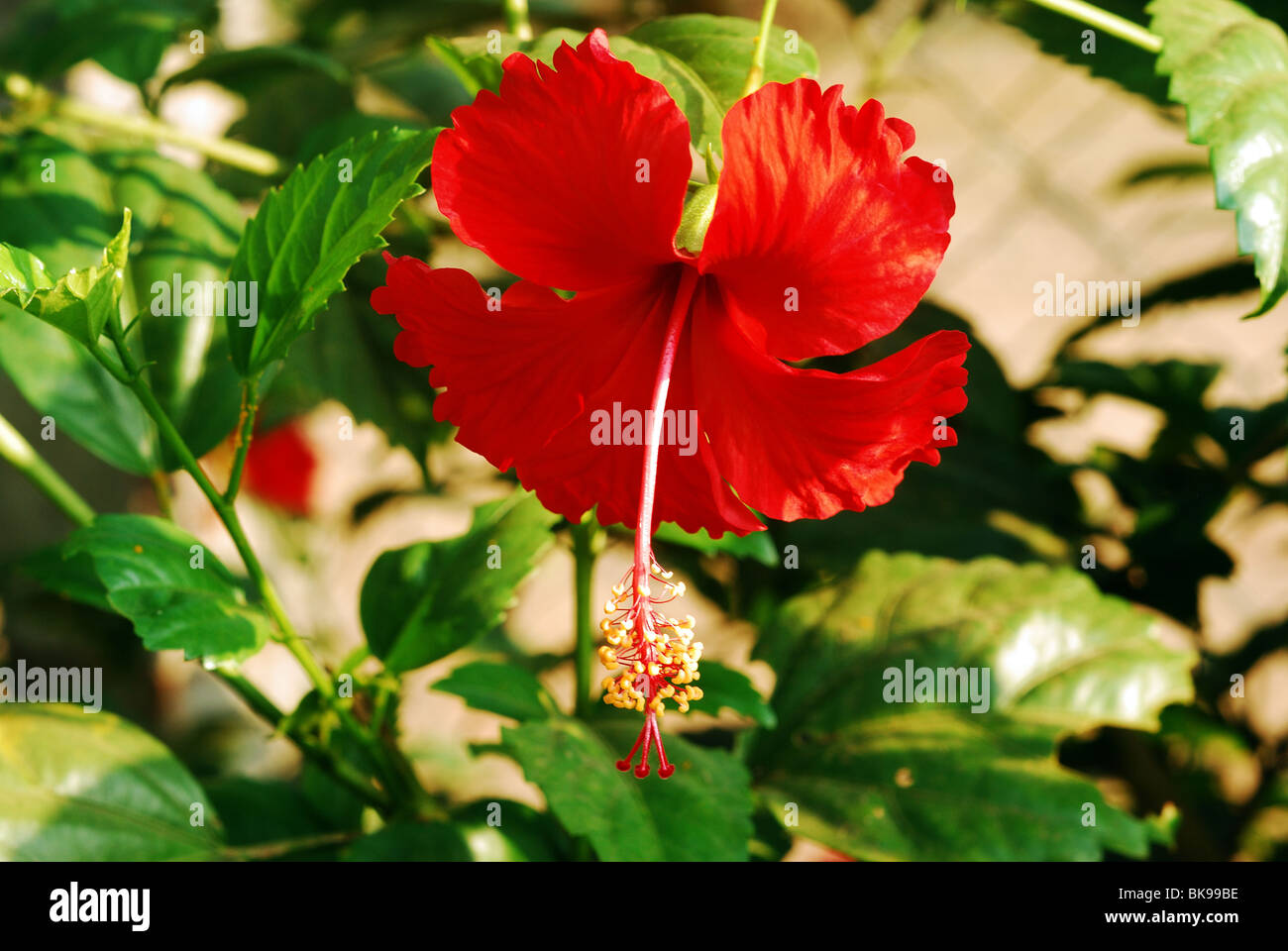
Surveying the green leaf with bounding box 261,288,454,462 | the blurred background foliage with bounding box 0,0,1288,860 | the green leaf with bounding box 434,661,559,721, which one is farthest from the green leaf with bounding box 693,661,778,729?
the green leaf with bounding box 261,288,454,462

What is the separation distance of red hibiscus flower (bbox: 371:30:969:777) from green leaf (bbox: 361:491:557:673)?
0.36 ft

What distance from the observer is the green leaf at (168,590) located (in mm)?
534

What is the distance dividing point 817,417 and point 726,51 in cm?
21

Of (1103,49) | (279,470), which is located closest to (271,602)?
(1103,49)

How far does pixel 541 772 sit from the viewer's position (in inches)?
23.0

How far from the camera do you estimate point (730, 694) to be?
2.08 feet

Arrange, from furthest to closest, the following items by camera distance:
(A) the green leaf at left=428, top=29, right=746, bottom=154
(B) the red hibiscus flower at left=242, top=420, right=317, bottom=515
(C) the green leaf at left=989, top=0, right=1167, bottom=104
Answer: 1. (B) the red hibiscus flower at left=242, top=420, right=317, bottom=515
2. (C) the green leaf at left=989, top=0, right=1167, bottom=104
3. (A) the green leaf at left=428, top=29, right=746, bottom=154

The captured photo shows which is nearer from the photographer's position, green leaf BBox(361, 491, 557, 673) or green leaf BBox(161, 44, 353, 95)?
green leaf BBox(361, 491, 557, 673)

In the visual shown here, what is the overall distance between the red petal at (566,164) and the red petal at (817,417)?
2.7 inches

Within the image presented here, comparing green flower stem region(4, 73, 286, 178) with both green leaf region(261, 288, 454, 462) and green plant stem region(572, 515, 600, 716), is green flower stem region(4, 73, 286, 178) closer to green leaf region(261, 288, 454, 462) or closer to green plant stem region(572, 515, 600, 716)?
green leaf region(261, 288, 454, 462)

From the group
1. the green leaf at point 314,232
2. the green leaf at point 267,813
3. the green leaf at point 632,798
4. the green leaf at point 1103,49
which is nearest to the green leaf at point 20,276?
the green leaf at point 314,232

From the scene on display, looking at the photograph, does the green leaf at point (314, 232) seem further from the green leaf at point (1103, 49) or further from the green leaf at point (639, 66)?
the green leaf at point (1103, 49)

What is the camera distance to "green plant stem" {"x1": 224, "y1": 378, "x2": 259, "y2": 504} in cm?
Result: 55

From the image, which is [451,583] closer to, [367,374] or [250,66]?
[367,374]
